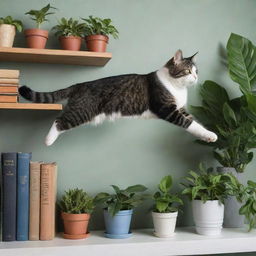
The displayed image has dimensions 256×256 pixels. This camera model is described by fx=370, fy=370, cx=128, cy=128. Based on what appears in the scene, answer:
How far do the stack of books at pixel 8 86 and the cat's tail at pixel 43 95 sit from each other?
0.07 metres

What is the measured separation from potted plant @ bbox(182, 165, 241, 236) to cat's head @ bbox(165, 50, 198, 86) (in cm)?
39

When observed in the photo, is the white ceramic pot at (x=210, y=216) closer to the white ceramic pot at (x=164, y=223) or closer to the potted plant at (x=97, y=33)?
the white ceramic pot at (x=164, y=223)

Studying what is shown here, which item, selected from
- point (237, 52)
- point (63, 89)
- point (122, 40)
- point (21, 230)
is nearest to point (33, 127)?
point (63, 89)

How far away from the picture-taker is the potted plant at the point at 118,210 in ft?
4.63

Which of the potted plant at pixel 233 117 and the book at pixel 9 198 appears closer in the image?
the book at pixel 9 198

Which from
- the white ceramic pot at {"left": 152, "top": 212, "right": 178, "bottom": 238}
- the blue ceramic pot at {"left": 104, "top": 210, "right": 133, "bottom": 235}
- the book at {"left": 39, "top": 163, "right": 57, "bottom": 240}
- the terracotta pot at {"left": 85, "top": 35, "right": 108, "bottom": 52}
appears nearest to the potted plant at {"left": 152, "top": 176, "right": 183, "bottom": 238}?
the white ceramic pot at {"left": 152, "top": 212, "right": 178, "bottom": 238}

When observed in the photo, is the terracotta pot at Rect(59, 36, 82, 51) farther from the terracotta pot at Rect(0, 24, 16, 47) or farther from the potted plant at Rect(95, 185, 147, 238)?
the potted plant at Rect(95, 185, 147, 238)

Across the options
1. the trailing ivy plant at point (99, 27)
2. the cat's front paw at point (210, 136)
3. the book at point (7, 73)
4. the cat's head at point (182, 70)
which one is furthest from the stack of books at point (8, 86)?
the cat's front paw at point (210, 136)

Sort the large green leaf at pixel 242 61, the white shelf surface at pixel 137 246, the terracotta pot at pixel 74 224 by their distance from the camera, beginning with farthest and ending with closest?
the large green leaf at pixel 242 61 < the terracotta pot at pixel 74 224 < the white shelf surface at pixel 137 246

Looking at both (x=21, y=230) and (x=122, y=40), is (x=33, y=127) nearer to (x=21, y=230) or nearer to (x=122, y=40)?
(x=21, y=230)

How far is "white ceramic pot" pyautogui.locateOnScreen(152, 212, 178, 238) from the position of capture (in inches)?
56.1

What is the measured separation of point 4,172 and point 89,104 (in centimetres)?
41

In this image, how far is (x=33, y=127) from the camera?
1.56 meters

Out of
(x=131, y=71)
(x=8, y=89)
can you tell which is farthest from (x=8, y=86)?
(x=131, y=71)
